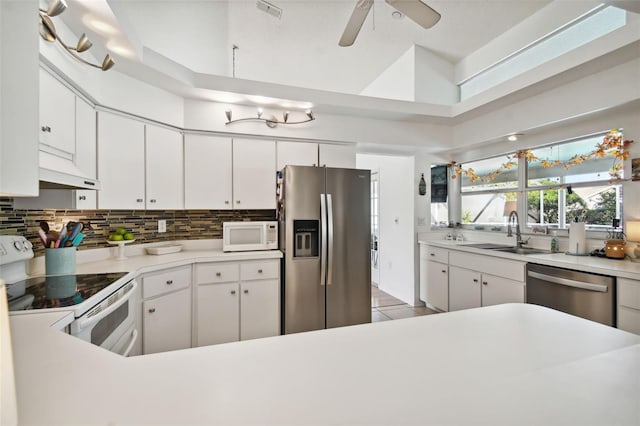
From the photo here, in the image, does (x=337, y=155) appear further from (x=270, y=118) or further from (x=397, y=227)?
(x=397, y=227)

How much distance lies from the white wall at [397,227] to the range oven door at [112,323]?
3274 mm

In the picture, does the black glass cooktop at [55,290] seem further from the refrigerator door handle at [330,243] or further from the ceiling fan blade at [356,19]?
the ceiling fan blade at [356,19]

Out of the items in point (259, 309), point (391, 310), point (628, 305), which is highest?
point (628, 305)

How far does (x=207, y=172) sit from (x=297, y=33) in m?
1.77

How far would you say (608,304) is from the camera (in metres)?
1.99

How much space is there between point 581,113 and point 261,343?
10.4ft

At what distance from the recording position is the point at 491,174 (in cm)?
367

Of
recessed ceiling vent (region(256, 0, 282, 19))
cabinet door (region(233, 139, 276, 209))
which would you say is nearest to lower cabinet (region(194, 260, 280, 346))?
cabinet door (region(233, 139, 276, 209))

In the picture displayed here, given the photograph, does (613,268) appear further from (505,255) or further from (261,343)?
(261,343)

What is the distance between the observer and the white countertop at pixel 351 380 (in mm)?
528

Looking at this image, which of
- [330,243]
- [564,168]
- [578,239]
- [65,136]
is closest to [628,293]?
[578,239]

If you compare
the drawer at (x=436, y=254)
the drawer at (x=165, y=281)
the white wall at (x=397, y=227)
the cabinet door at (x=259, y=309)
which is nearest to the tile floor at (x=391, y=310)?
the white wall at (x=397, y=227)

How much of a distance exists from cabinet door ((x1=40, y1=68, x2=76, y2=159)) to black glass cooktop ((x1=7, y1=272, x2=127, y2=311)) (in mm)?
790

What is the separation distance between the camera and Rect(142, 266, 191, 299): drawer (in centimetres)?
226
